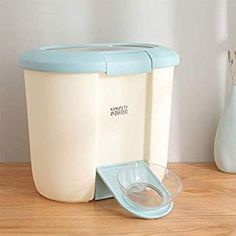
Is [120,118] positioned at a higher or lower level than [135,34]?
lower

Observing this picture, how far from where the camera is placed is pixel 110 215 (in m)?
0.62

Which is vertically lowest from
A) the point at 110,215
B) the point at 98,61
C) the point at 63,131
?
the point at 110,215

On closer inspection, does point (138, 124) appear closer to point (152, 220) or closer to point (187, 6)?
point (152, 220)

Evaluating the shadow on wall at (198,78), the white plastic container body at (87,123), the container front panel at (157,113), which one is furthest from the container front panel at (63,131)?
the shadow on wall at (198,78)

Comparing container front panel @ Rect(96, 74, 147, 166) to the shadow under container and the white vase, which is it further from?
the white vase

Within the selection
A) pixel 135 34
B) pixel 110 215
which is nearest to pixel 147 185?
pixel 110 215

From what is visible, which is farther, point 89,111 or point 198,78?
point 198,78

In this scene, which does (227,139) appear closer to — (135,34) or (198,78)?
(198,78)

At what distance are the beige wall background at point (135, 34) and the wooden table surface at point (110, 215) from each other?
7.2 inches

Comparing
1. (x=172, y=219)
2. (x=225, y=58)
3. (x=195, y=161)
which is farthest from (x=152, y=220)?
(x=225, y=58)

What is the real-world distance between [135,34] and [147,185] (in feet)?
1.10

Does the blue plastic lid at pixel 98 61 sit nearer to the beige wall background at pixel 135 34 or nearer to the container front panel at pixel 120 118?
the container front panel at pixel 120 118

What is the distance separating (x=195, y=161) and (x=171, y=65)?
302 mm

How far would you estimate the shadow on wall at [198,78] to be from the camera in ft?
2.68
